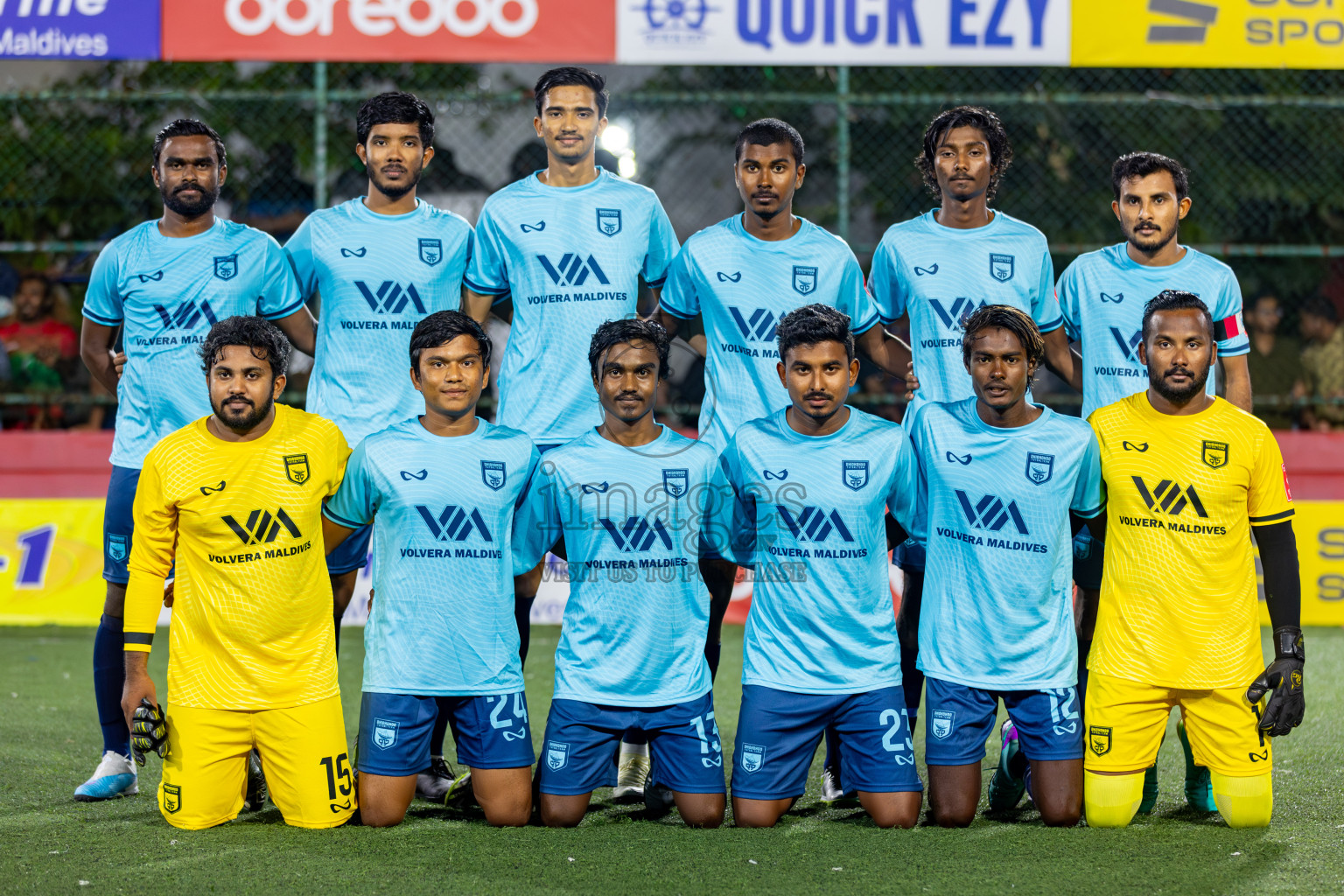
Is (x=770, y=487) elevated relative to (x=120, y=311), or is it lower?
lower

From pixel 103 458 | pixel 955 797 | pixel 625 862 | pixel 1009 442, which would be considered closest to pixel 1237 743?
pixel 955 797

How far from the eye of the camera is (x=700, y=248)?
4.82 metres

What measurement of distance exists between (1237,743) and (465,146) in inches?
297

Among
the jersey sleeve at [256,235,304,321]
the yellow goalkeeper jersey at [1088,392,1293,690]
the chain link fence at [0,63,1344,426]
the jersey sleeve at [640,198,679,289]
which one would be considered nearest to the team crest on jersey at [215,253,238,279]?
the jersey sleeve at [256,235,304,321]

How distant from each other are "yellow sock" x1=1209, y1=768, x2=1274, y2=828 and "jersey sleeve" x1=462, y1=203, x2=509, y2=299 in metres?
2.84

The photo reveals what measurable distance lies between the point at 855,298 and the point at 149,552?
8.07 ft

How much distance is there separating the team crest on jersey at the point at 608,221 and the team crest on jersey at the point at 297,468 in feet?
4.20

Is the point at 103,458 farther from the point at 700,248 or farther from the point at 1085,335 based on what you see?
the point at 1085,335

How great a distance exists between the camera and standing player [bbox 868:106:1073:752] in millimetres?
4785

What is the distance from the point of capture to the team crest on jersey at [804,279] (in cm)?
475

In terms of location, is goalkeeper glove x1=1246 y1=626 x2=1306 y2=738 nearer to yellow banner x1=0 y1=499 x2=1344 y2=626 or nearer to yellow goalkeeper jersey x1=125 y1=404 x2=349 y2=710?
yellow goalkeeper jersey x1=125 y1=404 x2=349 y2=710

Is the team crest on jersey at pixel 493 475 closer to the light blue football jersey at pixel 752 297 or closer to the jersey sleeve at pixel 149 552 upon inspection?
the light blue football jersey at pixel 752 297

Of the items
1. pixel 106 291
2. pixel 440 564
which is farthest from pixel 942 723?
pixel 106 291

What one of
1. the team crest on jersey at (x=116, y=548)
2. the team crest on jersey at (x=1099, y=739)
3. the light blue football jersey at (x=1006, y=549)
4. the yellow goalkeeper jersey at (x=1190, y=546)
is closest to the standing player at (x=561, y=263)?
the light blue football jersey at (x=1006, y=549)
